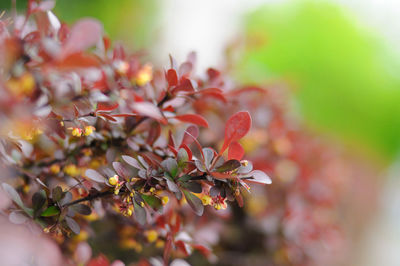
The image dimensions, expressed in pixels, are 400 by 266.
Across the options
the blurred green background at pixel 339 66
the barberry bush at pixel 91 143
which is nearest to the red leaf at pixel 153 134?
the barberry bush at pixel 91 143

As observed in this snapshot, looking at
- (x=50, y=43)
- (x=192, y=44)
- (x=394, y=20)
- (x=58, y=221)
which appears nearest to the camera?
(x=50, y=43)

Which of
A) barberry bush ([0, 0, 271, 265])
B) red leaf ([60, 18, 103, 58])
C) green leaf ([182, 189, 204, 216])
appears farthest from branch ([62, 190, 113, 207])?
red leaf ([60, 18, 103, 58])

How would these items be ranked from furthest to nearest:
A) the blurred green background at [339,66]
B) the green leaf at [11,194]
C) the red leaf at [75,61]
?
the blurred green background at [339,66]
the green leaf at [11,194]
the red leaf at [75,61]

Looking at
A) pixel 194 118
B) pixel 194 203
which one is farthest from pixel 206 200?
pixel 194 118

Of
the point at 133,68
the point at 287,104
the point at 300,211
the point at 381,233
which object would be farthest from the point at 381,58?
the point at 133,68

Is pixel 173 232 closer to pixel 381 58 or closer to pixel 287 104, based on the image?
pixel 287 104

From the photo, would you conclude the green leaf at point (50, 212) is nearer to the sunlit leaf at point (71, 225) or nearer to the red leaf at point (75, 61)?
the sunlit leaf at point (71, 225)

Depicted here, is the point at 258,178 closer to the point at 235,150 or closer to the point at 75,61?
the point at 235,150

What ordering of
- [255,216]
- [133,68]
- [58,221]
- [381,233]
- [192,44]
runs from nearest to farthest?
1. [58,221]
2. [133,68]
3. [255,216]
4. [381,233]
5. [192,44]
